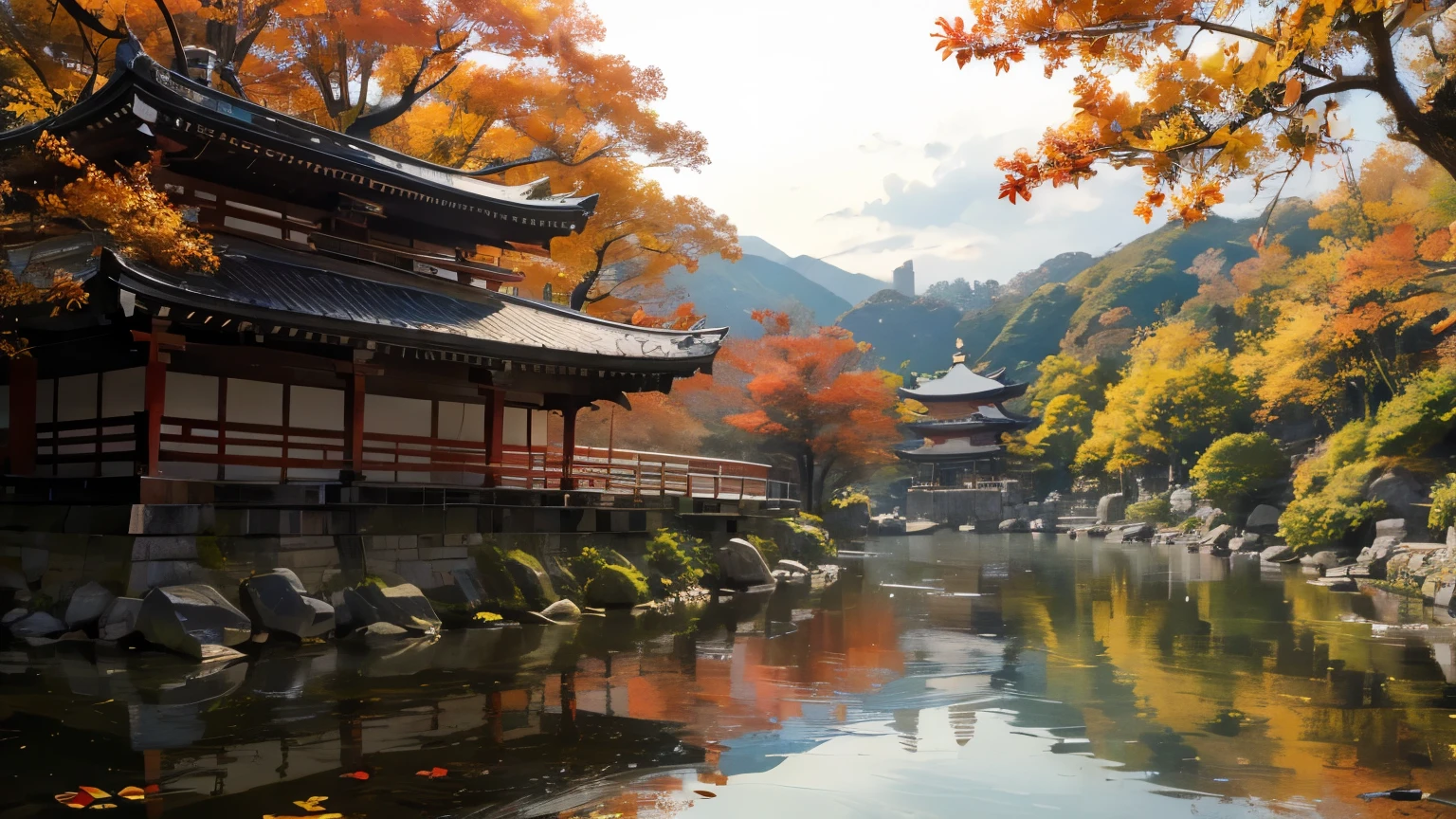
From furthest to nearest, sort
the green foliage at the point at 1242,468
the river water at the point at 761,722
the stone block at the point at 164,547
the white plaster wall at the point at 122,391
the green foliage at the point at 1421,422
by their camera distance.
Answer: the green foliage at the point at 1242,468 → the green foliage at the point at 1421,422 → the white plaster wall at the point at 122,391 → the stone block at the point at 164,547 → the river water at the point at 761,722

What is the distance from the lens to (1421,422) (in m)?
27.7

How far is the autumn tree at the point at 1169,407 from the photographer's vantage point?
161ft

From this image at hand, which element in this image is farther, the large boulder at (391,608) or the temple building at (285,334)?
the large boulder at (391,608)

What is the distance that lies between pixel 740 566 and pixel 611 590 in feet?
17.7

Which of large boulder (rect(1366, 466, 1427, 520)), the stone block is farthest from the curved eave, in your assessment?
the stone block

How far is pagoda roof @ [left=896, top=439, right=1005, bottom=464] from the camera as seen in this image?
64.9 meters

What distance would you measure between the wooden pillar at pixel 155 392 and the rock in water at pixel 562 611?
21.1 ft

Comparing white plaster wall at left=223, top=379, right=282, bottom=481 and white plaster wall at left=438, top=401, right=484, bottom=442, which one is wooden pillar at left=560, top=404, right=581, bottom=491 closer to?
white plaster wall at left=438, top=401, right=484, bottom=442

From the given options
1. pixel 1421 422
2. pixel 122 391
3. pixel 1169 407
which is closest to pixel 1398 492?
pixel 1421 422

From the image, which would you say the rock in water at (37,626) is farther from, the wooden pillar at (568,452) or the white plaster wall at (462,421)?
the wooden pillar at (568,452)

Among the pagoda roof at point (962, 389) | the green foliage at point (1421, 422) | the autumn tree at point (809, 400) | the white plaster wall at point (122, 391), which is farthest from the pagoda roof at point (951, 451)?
the white plaster wall at point (122, 391)

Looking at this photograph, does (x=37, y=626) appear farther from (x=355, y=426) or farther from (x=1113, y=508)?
(x=1113, y=508)

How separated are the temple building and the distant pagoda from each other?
4755 cm

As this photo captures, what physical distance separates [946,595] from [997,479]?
4429 centimetres
